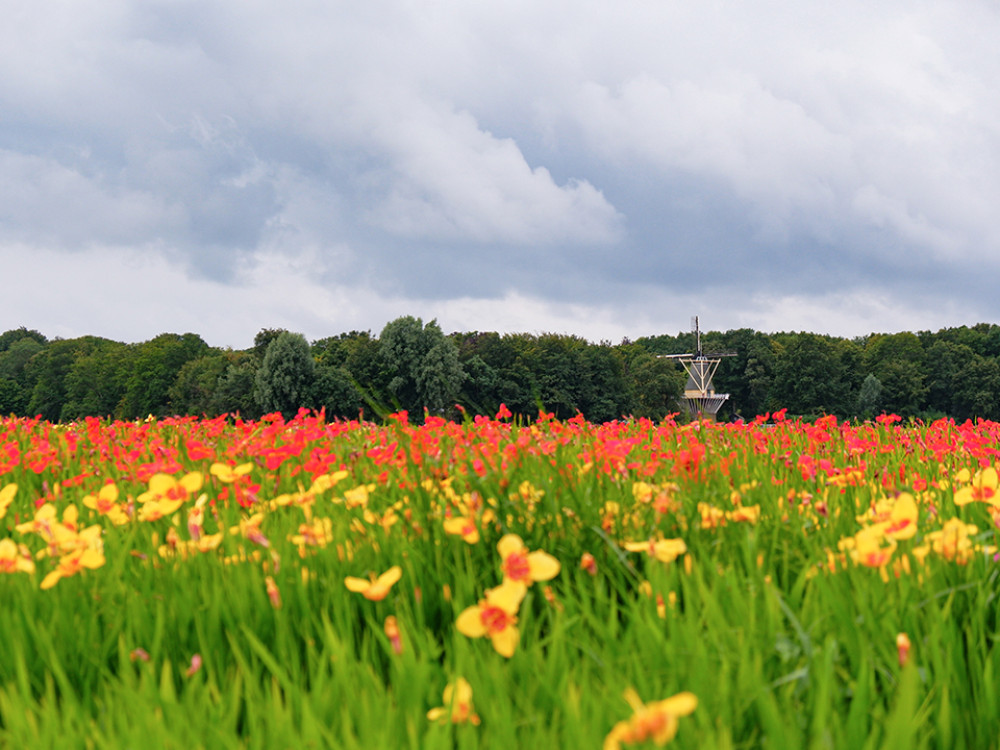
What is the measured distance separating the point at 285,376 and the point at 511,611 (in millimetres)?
54794

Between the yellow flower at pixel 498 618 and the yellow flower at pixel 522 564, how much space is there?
35 mm

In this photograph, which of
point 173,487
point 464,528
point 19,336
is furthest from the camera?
point 19,336

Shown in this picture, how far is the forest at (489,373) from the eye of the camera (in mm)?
55656

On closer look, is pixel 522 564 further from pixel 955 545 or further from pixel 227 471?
pixel 227 471

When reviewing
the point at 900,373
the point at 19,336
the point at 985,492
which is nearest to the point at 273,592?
the point at 985,492

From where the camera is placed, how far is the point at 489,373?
59.2 metres

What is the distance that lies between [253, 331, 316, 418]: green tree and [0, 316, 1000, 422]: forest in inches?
4.3

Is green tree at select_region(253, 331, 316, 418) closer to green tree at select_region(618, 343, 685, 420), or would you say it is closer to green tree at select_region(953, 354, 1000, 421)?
green tree at select_region(618, 343, 685, 420)

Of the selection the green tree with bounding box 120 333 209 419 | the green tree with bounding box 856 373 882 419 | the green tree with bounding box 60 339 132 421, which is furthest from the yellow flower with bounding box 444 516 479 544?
the green tree with bounding box 60 339 132 421

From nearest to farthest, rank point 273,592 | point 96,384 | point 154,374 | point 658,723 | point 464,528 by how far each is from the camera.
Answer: point 658,723, point 273,592, point 464,528, point 154,374, point 96,384

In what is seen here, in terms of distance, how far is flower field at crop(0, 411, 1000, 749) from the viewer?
1.37 meters

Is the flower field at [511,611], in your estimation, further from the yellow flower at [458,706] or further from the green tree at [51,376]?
the green tree at [51,376]

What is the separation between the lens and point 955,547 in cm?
203

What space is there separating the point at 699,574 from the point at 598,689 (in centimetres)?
49
